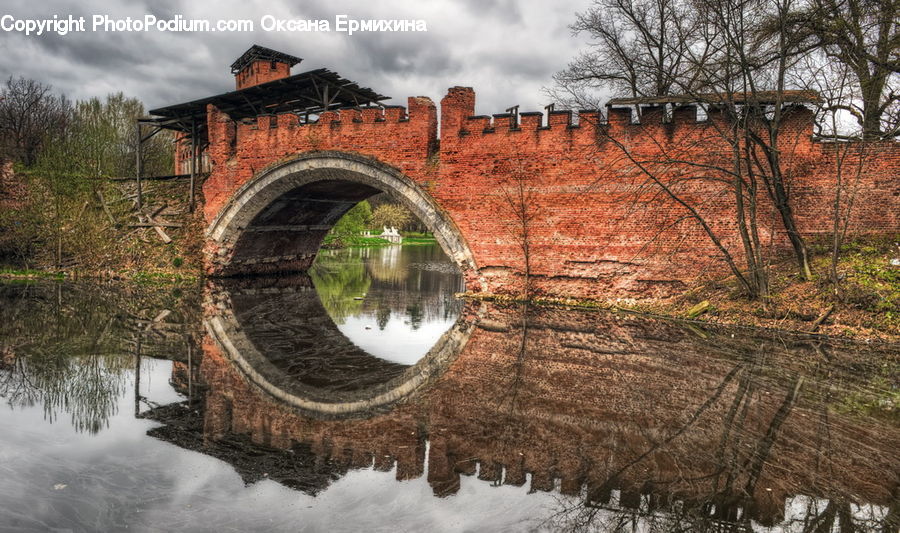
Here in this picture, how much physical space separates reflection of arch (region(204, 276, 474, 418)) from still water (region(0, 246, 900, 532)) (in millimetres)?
48

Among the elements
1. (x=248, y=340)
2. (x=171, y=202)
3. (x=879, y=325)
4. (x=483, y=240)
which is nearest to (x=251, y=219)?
(x=171, y=202)

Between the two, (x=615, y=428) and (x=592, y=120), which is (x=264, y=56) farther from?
(x=615, y=428)

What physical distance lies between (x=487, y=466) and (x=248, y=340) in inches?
228

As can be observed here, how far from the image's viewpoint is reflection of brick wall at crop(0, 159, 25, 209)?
19.5 metres

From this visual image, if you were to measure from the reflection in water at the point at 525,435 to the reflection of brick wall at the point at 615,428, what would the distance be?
0.08 feet

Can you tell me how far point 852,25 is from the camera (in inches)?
510

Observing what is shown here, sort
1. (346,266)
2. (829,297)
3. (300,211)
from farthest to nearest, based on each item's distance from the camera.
→ 1. (346,266)
2. (300,211)
3. (829,297)

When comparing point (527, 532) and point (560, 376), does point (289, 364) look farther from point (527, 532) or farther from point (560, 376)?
point (527, 532)

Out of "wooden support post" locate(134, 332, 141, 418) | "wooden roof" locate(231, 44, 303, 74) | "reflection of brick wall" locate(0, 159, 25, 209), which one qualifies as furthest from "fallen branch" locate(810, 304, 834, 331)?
"wooden roof" locate(231, 44, 303, 74)

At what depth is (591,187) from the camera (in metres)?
12.8

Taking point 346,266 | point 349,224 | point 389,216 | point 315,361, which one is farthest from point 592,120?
point 389,216

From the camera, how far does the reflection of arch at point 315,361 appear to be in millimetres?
6156

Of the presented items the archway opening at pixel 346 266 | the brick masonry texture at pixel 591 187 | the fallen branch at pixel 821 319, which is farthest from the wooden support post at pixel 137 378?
the fallen branch at pixel 821 319

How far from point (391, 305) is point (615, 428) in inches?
339
